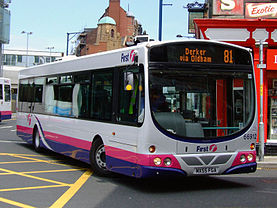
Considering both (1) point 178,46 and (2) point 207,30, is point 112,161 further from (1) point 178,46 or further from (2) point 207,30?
(2) point 207,30

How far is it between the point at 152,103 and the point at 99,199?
190 cm

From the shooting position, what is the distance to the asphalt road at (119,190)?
7105 mm

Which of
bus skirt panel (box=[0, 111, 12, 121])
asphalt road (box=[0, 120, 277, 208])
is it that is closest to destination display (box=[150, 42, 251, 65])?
asphalt road (box=[0, 120, 277, 208])

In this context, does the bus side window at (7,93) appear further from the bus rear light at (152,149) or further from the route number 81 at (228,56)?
the bus rear light at (152,149)

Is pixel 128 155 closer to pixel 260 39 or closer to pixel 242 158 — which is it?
pixel 242 158

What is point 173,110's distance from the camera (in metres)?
8.11

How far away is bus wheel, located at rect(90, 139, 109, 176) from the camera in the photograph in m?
9.66

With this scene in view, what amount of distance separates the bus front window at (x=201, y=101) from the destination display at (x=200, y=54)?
8.6 inches

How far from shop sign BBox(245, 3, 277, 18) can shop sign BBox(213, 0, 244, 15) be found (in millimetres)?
320

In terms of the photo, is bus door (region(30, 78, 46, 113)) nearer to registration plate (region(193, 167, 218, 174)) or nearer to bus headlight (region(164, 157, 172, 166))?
bus headlight (region(164, 157, 172, 166))

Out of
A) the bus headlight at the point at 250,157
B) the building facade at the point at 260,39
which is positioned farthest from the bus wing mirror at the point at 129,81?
the building facade at the point at 260,39

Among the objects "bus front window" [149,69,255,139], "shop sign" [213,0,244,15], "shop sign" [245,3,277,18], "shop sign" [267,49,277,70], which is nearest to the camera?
"bus front window" [149,69,255,139]

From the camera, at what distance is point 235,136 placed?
8.41m

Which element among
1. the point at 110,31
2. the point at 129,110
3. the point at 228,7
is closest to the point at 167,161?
the point at 129,110
